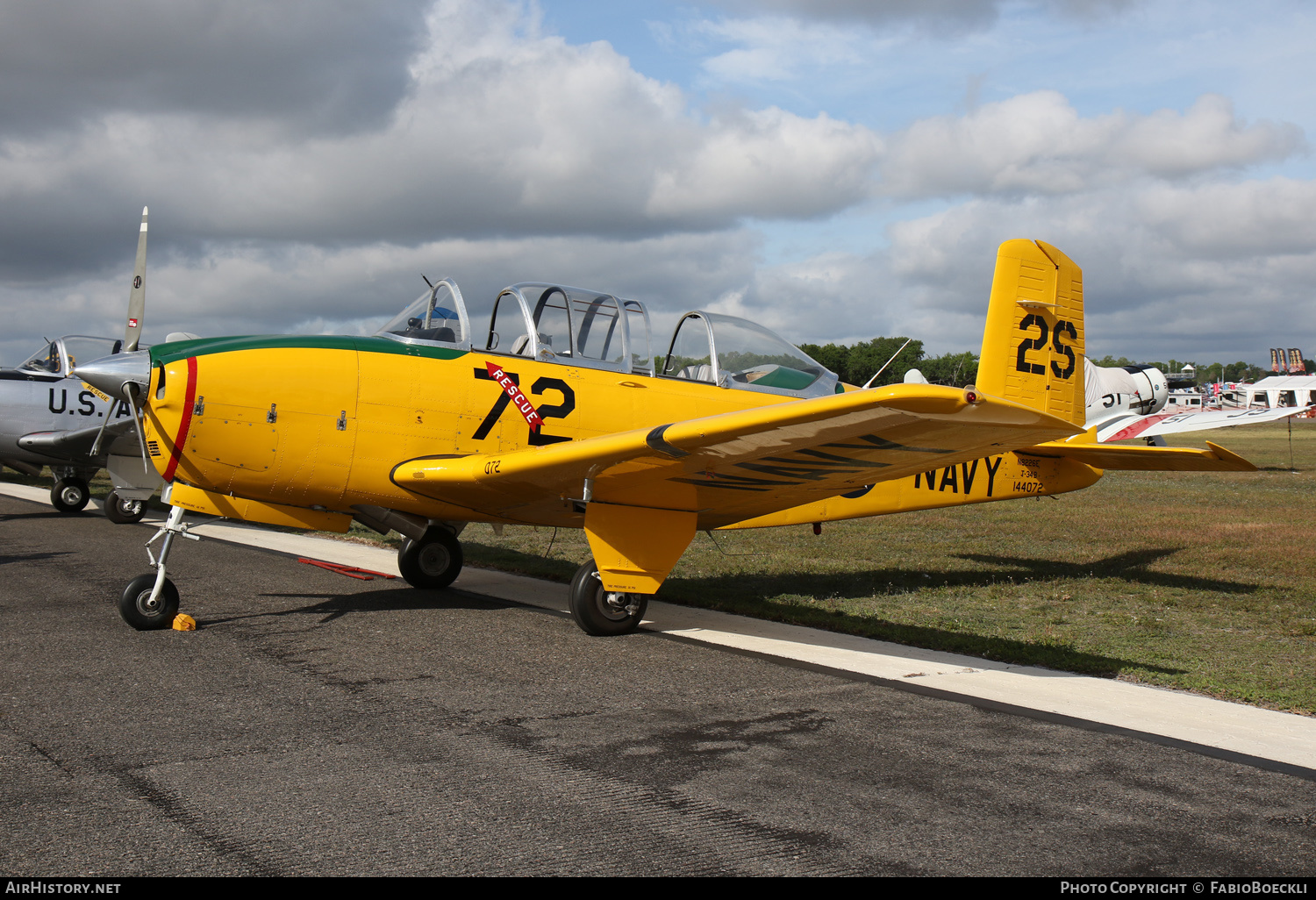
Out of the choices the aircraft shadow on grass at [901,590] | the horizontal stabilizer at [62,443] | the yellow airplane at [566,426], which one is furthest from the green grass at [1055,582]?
the horizontal stabilizer at [62,443]

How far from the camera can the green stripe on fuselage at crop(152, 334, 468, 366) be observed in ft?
20.2

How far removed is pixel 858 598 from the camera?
817 centimetres

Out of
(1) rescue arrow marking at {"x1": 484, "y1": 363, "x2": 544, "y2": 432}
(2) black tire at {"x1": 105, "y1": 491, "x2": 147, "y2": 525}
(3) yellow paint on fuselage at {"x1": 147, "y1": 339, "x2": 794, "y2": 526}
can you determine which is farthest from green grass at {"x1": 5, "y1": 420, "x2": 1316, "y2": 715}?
(2) black tire at {"x1": 105, "y1": 491, "x2": 147, "y2": 525}

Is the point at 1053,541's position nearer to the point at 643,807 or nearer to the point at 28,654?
the point at 643,807

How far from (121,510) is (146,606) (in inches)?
346

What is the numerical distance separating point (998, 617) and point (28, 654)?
22.3 feet

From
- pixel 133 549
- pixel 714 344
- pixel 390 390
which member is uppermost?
pixel 714 344

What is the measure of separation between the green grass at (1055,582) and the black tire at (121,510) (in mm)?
4048

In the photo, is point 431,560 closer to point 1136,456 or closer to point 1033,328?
point 1033,328

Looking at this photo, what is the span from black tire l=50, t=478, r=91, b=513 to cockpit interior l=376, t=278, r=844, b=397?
1075 cm

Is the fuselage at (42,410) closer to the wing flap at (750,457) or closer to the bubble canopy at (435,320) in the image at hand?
the bubble canopy at (435,320)

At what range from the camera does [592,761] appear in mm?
3807

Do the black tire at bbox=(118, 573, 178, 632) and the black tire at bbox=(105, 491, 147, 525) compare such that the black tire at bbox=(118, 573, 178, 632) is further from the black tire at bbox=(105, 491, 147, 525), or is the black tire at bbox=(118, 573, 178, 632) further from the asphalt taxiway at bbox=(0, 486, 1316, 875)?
the black tire at bbox=(105, 491, 147, 525)
